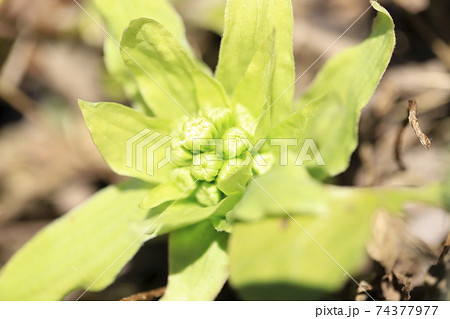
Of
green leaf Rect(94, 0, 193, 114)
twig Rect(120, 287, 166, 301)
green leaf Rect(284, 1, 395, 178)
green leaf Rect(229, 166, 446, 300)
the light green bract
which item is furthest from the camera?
green leaf Rect(94, 0, 193, 114)

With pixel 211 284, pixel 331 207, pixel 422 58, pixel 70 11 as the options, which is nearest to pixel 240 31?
pixel 331 207

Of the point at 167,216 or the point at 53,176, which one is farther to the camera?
the point at 53,176

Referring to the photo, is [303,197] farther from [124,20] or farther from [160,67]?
[124,20]

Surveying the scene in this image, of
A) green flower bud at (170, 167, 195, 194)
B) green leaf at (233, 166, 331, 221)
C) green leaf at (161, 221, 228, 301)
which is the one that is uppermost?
green leaf at (233, 166, 331, 221)

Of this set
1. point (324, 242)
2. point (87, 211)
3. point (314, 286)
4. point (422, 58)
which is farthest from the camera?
point (422, 58)

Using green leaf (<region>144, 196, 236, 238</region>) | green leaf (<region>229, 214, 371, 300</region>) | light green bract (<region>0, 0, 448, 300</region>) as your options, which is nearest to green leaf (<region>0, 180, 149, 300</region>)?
light green bract (<region>0, 0, 448, 300</region>)

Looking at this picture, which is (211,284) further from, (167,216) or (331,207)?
(331,207)

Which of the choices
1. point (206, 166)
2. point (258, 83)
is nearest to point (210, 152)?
point (206, 166)

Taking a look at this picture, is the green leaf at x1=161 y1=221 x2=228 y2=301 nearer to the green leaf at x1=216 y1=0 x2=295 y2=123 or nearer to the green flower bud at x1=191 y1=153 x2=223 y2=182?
the green flower bud at x1=191 y1=153 x2=223 y2=182
